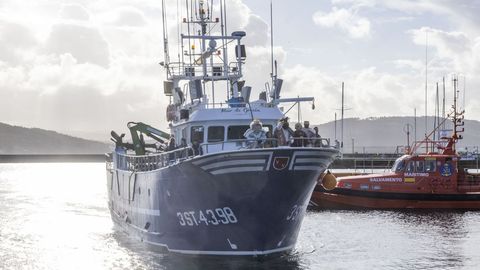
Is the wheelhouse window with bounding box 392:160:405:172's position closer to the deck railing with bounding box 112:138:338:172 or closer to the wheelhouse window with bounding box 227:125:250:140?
the deck railing with bounding box 112:138:338:172

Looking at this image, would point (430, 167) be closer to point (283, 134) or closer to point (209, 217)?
point (283, 134)

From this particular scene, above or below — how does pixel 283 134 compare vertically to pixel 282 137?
above

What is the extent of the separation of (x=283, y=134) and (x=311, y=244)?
32.0ft

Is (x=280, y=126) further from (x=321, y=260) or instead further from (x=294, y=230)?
(x=321, y=260)

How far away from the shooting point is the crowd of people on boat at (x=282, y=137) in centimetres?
2531

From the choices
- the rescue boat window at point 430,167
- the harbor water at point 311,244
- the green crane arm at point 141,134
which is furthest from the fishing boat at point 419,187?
the green crane arm at point 141,134

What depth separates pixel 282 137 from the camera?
25562 millimetres

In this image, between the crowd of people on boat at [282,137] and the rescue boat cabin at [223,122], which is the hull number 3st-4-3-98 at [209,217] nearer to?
the crowd of people on boat at [282,137]

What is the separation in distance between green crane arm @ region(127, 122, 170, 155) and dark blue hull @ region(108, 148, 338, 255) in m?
7.86

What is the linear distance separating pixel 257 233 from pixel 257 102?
20.9ft

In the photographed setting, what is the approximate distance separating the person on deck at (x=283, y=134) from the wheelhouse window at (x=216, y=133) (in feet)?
12.0

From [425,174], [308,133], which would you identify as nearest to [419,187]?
[425,174]

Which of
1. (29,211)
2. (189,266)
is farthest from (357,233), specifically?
(29,211)

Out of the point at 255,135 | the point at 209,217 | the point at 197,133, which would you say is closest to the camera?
the point at 255,135
